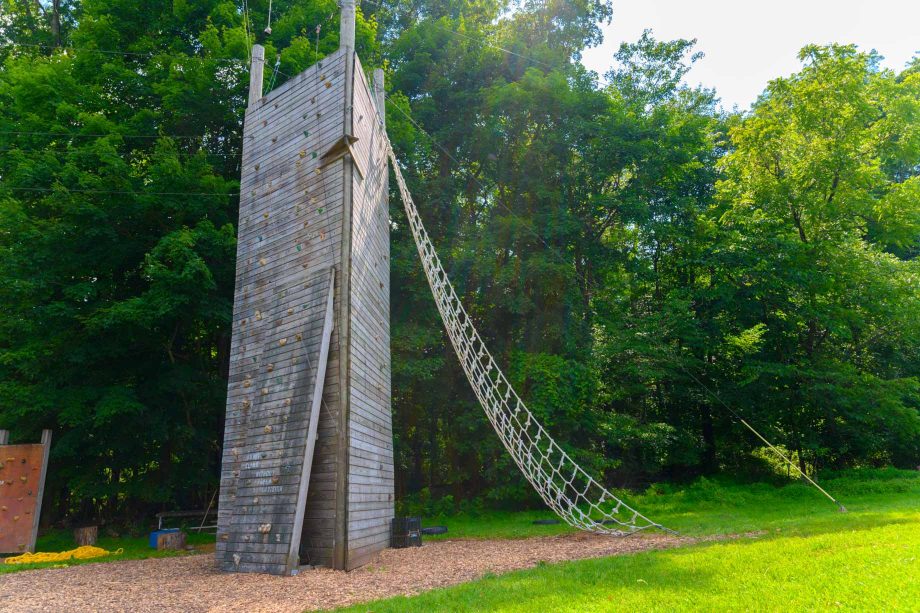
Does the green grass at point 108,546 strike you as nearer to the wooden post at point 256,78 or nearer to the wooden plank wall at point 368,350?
the wooden plank wall at point 368,350

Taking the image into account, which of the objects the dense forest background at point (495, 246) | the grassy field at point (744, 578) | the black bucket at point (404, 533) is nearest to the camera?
the grassy field at point (744, 578)

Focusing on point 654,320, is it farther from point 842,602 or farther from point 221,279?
point 842,602

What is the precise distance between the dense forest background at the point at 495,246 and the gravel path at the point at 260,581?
415 cm

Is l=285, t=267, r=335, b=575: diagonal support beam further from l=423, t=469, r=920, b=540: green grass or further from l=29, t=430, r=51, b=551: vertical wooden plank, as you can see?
l=29, t=430, r=51, b=551: vertical wooden plank

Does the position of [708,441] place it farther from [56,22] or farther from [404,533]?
[56,22]

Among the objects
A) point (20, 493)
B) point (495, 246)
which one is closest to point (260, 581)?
point (20, 493)

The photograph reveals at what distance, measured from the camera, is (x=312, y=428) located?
21.0ft

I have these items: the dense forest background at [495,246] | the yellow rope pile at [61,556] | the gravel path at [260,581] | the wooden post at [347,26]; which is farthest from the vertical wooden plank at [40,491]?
the wooden post at [347,26]

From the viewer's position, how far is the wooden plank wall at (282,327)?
6398 mm

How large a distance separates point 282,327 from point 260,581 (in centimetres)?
283

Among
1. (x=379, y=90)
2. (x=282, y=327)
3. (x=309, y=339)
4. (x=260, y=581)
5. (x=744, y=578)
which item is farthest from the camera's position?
(x=379, y=90)

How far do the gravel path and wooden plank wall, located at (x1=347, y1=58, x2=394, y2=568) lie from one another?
1.69ft

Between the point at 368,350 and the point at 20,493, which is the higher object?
the point at 368,350

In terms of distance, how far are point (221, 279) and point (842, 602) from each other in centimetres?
1091
